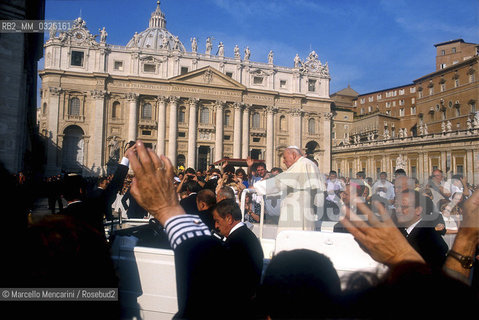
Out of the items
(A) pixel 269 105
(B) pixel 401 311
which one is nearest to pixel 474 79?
(A) pixel 269 105

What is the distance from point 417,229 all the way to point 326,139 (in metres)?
43.2

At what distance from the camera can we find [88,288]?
1116mm

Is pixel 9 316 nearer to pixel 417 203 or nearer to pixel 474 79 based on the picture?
pixel 417 203

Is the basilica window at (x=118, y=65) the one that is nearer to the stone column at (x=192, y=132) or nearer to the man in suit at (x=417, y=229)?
the stone column at (x=192, y=132)

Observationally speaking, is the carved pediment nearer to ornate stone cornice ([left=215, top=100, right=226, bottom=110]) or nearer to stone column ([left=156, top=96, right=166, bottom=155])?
ornate stone cornice ([left=215, top=100, right=226, bottom=110])

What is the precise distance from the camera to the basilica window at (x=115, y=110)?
38.6m

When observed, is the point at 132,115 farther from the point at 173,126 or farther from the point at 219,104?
the point at 219,104

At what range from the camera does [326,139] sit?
1784 inches

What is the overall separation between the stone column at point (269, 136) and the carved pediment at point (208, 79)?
15.4 feet

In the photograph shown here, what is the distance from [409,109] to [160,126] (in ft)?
126

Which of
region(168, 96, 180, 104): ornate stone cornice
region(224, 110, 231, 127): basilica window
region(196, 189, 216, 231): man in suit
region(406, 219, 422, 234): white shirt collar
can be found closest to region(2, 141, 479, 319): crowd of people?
region(406, 219, 422, 234): white shirt collar

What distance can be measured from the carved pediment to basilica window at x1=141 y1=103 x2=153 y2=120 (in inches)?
167

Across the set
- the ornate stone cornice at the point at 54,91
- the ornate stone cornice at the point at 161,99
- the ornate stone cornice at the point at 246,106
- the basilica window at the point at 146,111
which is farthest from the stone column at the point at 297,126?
the ornate stone cornice at the point at 54,91

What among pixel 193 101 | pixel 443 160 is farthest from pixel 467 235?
pixel 193 101
